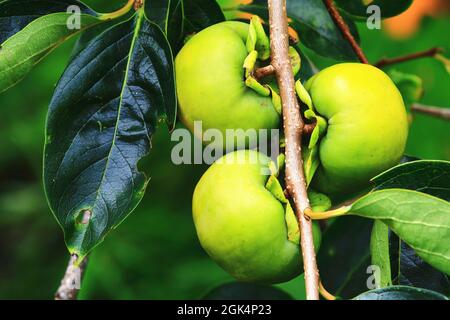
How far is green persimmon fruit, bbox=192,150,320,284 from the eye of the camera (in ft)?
3.44

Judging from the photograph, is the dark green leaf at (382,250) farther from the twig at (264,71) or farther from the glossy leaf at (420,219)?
the twig at (264,71)

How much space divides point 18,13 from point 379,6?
74cm

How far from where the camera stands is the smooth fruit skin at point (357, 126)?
1096mm

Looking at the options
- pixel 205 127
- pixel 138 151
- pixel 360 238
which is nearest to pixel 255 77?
pixel 205 127

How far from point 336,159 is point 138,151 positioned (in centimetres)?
33

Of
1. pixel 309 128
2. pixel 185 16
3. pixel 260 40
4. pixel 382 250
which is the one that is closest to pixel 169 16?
pixel 185 16

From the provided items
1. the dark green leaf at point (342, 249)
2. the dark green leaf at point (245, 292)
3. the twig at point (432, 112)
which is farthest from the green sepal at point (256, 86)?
the twig at point (432, 112)

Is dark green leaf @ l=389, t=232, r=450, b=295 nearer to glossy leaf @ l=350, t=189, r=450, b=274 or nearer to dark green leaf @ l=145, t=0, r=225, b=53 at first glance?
glossy leaf @ l=350, t=189, r=450, b=274

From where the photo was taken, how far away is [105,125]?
1.19 metres

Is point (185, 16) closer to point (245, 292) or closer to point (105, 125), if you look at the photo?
point (105, 125)

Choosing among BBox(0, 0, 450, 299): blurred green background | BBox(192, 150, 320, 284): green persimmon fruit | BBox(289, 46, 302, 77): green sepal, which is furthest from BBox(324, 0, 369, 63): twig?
BBox(0, 0, 450, 299): blurred green background

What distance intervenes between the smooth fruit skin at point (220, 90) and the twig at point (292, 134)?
0.14ft

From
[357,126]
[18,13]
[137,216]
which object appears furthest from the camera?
[137,216]
